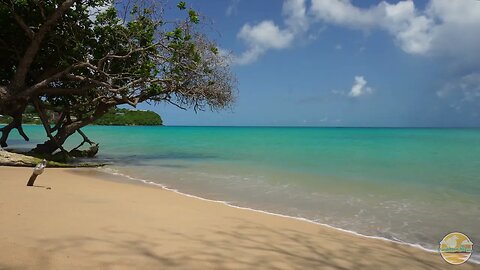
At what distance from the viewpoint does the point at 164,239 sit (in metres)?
3.91

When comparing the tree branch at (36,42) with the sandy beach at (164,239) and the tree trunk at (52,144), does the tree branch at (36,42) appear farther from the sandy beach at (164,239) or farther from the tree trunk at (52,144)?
the sandy beach at (164,239)

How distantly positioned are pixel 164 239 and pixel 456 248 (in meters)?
3.88

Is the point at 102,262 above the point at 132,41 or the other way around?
the other way around

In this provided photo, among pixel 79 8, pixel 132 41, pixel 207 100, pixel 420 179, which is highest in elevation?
pixel 79 8

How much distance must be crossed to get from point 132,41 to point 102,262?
36.3 feet

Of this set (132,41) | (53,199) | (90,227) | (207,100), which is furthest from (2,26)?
(90,227)

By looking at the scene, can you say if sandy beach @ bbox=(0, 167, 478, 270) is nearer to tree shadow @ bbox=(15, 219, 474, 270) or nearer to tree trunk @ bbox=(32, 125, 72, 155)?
tree shadow @ bbox=(15, 219, 474, 270)

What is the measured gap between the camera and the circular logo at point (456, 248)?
14.2 ft

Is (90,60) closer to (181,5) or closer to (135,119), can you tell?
(181,5)

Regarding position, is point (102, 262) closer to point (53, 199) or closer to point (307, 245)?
point (307, 245)

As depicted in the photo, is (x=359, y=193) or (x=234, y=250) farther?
(x=359, y=193)

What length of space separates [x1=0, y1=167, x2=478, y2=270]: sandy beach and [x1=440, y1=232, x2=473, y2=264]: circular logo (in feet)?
Result: 0.47

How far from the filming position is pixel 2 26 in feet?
38.6

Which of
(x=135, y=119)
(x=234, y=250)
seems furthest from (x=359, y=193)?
(x=135, y=119)
